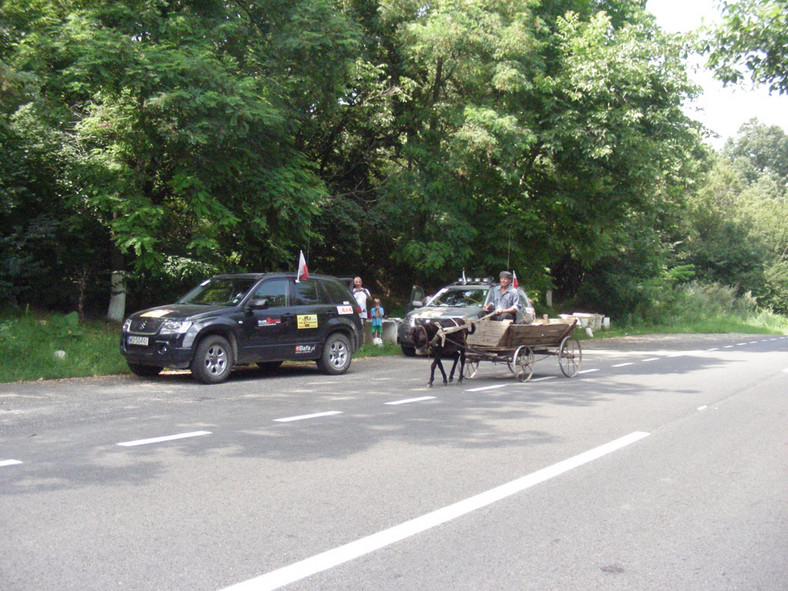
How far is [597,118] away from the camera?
23703 millimetres

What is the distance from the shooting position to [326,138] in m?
25.8

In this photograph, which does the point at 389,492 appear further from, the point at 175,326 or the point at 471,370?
the point at 471,370

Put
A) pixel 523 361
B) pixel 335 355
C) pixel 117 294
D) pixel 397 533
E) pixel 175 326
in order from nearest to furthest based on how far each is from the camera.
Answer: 1. pixel 397 533
2. pixel 175 326
3. pixel 523 361
4. pixel 335 355
5. pixel 117 294

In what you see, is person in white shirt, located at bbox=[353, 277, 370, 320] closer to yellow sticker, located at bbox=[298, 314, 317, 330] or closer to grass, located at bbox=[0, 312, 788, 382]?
grass, located at bbox=[0, 312, 788, 382]

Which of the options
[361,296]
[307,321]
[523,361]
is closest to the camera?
[523,361]

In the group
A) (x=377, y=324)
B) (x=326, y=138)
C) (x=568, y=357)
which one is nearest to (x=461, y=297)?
(x=377, y=324)

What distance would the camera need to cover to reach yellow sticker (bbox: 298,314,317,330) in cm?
1445

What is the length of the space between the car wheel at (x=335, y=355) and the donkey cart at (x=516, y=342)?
2601mm

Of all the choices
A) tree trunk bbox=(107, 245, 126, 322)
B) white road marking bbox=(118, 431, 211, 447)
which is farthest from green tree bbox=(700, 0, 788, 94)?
tree trunk bbox=(107, 245, 126, 322)

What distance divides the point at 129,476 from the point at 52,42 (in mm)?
11480

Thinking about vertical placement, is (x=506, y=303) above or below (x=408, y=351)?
above

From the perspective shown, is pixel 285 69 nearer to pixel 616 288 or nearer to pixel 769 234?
pixel 616 288

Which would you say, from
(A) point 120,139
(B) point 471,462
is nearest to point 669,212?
(A) point 120,139

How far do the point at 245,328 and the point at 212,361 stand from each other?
0.86 metres
